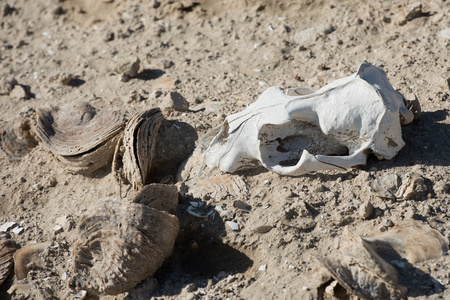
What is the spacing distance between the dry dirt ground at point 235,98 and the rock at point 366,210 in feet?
0.11

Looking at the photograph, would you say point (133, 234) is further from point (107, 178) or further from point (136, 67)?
point (136, 67)

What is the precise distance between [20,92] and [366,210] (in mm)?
3486

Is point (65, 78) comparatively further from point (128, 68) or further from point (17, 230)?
point (17, 230)

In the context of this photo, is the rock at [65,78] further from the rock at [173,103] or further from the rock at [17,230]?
the rock at [17,230]

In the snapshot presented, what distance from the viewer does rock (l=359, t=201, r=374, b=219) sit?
2.72 m

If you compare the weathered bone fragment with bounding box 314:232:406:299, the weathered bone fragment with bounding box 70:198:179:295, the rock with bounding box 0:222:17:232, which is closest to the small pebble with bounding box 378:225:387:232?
the weathered bone fragment with bounding box 314:232:406:299

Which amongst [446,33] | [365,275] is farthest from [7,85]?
[446,33]

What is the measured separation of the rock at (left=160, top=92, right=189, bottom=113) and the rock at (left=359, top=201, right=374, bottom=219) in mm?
1666

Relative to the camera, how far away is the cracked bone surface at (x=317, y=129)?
2.88 m

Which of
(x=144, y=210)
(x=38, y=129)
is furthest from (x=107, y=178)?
(x=144, y=210)

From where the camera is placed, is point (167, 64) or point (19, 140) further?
point (167, 64)

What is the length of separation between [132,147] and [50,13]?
327 cm

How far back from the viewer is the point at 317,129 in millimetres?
3090

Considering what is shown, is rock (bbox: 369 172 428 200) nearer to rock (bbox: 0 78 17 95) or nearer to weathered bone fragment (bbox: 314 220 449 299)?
weathered bone fragment (bbox: 314 220 449 299)
